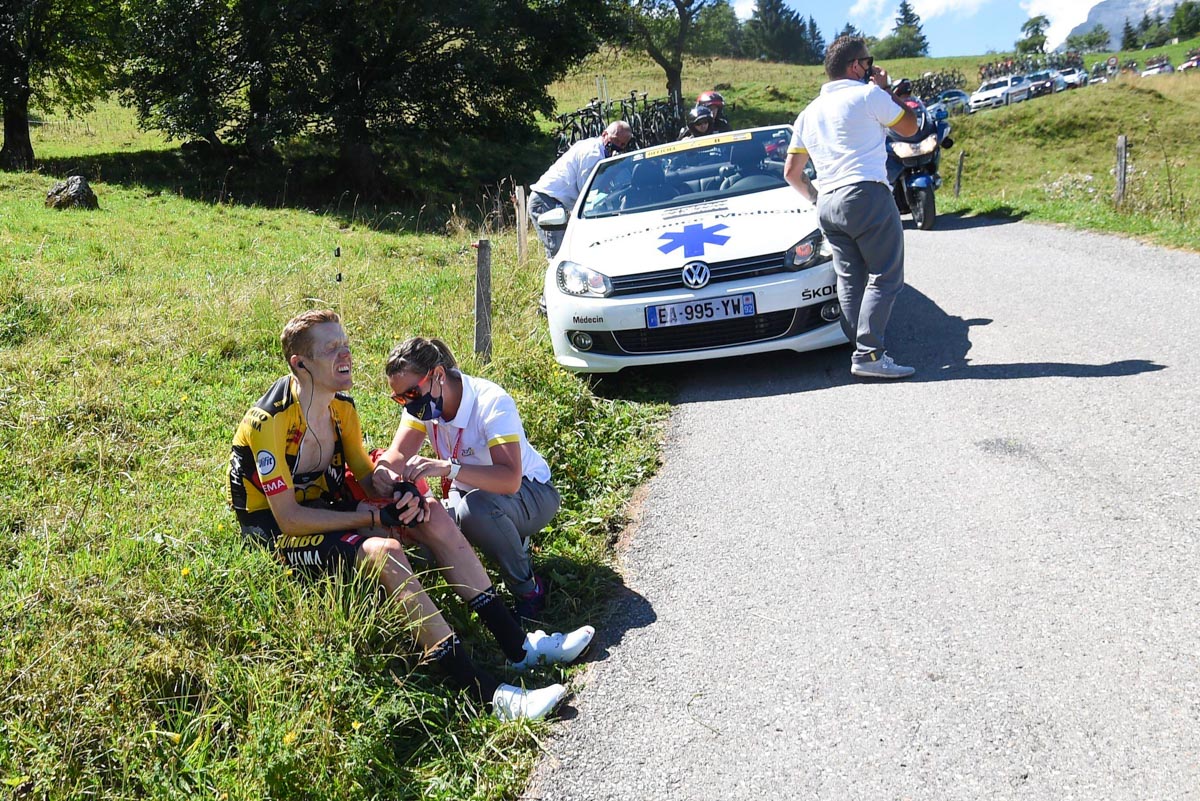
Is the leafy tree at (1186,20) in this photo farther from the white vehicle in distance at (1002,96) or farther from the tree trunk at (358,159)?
the tree trunk at (358,159)

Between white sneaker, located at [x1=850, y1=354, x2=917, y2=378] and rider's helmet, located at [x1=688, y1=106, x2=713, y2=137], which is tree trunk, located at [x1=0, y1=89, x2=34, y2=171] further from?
white sneaker, located at [x1=850, y1=354, x2=917, y2=378]

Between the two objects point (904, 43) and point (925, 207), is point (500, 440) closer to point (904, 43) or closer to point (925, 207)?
point (925, 207)

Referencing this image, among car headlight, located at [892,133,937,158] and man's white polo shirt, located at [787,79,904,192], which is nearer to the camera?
man's white polo shirt, located at [787,79,904,192]

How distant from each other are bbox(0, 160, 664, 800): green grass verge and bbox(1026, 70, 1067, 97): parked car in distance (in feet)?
153

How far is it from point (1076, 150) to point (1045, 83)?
17982mm

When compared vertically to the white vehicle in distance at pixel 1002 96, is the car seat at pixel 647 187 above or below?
below

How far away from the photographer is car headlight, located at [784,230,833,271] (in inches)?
262

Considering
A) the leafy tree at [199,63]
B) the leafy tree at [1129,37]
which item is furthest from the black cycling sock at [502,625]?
the leafy tree at [1129,37]

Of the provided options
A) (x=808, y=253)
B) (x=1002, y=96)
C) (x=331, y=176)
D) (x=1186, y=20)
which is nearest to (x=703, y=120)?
(x=808, y=253)

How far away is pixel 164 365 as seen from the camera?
279 inches

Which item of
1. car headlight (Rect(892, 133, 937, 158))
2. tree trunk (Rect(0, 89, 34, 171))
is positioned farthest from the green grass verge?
tree trunk (Rect(0, 89, 34, 171))

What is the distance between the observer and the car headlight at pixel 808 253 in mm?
6645

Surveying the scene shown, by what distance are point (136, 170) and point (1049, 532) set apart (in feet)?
74.2

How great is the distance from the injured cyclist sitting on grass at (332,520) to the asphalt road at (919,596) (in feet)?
1.24
